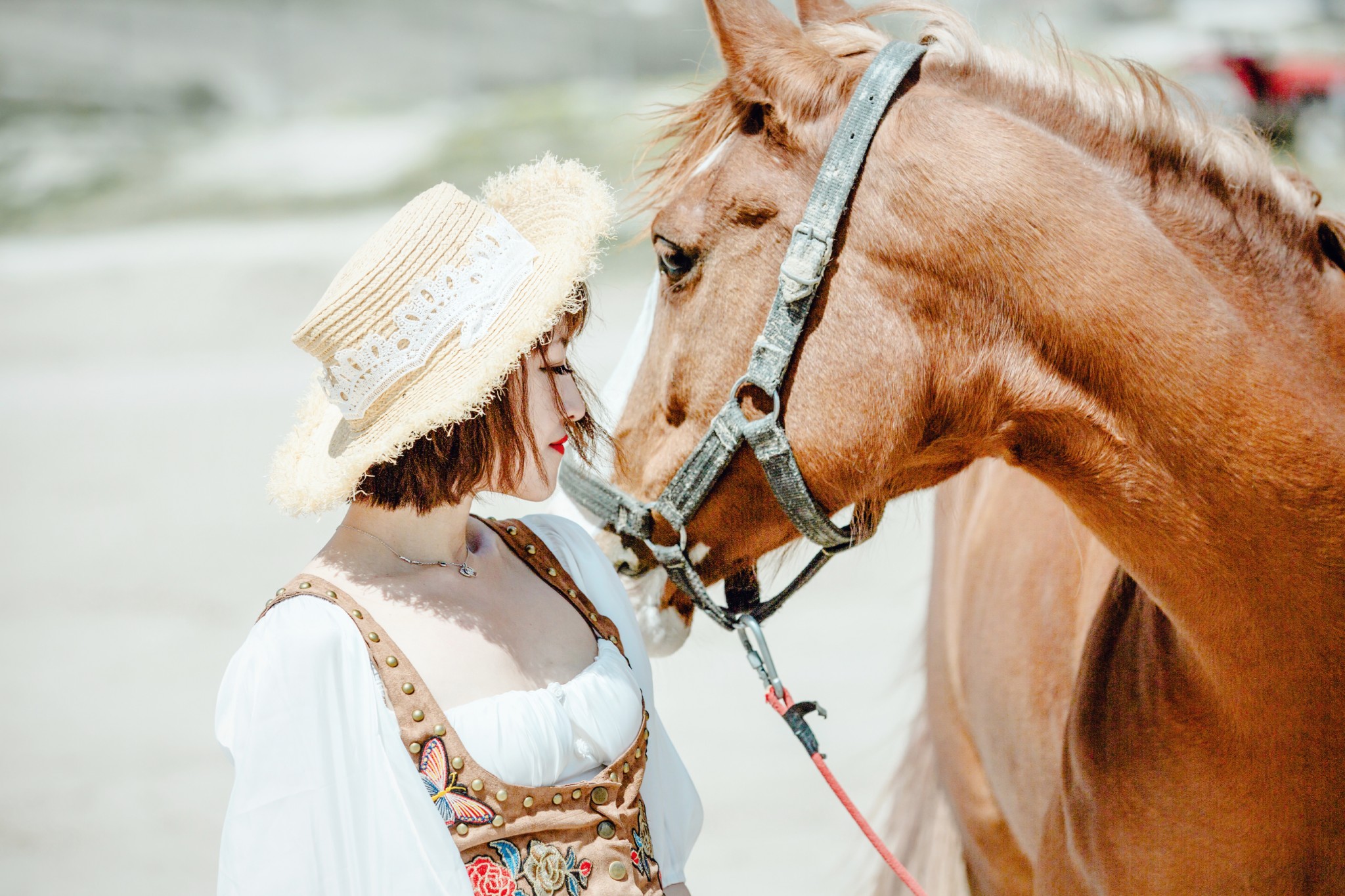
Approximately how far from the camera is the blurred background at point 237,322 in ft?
14.1

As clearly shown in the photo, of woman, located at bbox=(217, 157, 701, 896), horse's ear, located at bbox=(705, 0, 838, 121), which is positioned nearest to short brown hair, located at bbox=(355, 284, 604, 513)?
woman, located at bbox=(217, 157, 701, 896)

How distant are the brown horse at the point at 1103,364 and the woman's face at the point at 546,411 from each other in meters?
0.22

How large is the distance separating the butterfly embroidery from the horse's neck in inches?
34.4

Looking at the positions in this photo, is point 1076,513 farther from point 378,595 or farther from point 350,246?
point 350,246

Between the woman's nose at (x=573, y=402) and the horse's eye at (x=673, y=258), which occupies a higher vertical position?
the horse's eye at (x=673, y=258)

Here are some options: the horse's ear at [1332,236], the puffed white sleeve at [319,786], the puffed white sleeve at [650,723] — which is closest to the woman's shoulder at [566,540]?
the puffed white sleeve at [650,723]

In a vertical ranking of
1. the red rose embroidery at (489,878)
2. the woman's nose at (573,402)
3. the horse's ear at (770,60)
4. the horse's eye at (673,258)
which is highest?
the horse's ear at (770,60)

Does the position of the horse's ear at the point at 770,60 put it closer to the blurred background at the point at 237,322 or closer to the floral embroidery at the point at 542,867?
the blurred background at the point at 237,322

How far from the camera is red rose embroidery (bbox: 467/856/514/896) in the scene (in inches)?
49.9

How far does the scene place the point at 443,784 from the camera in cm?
126

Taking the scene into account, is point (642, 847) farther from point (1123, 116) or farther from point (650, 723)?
point (1123, 116)

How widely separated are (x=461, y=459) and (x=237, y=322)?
12050 millimetres

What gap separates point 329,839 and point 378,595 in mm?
303

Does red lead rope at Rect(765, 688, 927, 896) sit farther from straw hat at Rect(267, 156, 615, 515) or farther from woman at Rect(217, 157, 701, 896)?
straw hat at Rect(267, 156, 615, 515)
